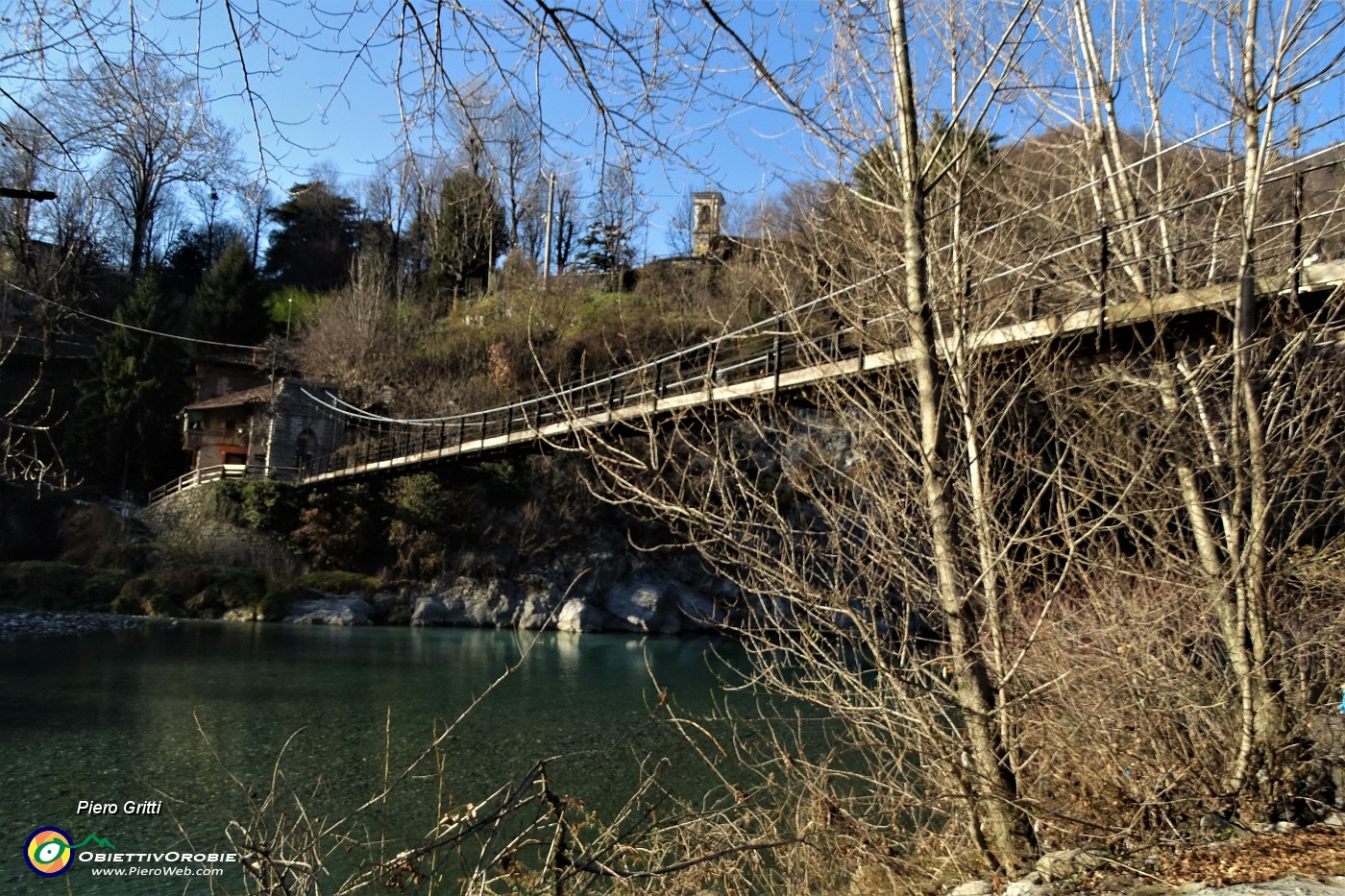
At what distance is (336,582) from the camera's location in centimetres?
1839

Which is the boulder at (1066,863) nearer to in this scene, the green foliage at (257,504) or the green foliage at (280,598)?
the green foliage at (280,598)

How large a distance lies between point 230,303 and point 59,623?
45.8 ft

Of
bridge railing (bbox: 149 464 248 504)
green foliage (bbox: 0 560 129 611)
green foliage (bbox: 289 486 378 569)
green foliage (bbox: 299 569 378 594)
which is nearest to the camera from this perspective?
green foliage (bbox: 0 560 129 611)

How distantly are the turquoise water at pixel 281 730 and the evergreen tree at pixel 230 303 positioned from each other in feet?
45.9

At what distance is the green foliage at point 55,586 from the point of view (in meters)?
15.4

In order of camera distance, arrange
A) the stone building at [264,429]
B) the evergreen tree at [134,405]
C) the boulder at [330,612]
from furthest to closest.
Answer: the evergreen tree at [134,405]
the stone building at [264,429]
the boulder at [330,612]

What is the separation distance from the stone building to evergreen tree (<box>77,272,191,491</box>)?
2.08ft

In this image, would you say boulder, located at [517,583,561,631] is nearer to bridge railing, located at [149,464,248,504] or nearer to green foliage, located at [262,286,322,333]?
bridge railing, located at [149,464,248,504]

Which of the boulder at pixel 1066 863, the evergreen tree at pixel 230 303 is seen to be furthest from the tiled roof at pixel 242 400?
the boulder at pixel 1066 863

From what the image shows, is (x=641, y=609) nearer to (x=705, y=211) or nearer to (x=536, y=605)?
(x=536, y=605)

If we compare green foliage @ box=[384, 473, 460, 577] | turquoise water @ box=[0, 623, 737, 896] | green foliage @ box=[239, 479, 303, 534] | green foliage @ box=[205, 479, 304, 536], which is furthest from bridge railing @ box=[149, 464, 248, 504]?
turquoise water @ box=[0, 623, 737, 896]

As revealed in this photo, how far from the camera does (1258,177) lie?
3.10 m

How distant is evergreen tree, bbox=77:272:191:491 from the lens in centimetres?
2198

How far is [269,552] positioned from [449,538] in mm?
3561
